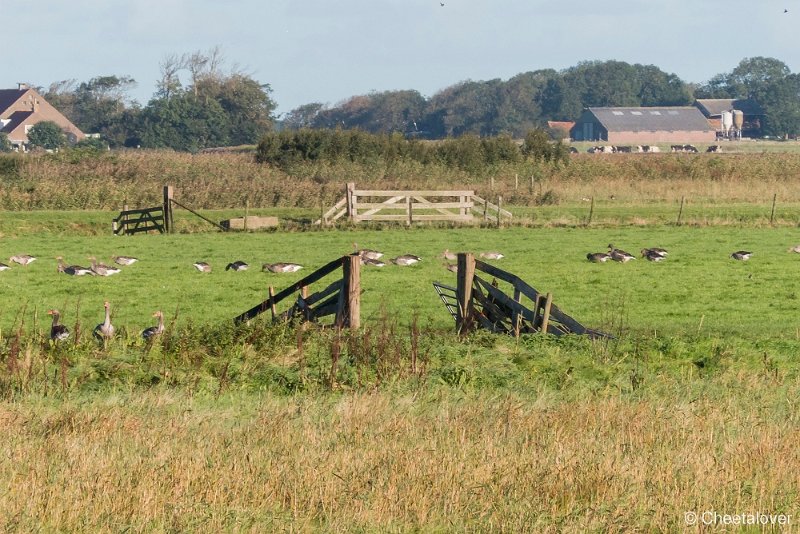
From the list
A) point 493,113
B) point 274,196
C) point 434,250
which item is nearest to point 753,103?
point 493,113

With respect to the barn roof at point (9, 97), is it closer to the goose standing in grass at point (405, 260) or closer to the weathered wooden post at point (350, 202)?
the weathered wooden post at point (350, 202)

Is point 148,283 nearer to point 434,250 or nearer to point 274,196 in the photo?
point 434,250

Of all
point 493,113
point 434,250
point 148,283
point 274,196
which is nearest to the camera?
point 148,283

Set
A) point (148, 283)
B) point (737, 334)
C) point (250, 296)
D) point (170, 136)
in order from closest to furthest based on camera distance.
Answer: point (737, 334) < point (250, 296) < point (148, 283) < point (170, 136)

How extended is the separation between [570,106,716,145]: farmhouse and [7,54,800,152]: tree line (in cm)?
1048

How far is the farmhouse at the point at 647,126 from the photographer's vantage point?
148 metres

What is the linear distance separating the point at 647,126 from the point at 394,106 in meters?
43.8

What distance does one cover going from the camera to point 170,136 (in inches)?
4429

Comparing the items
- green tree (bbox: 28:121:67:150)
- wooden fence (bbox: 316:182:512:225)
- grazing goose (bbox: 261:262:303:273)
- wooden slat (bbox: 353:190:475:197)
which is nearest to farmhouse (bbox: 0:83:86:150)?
green tree (bbox: 28:121:67:150)

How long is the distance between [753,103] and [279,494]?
174569 millimetres

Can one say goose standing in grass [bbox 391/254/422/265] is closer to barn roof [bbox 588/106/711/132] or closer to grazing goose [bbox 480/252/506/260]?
grazing goose [bbox 480/252/506/260]

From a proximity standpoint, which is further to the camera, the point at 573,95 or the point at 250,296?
the point at 573,95

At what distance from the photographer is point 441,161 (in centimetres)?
6069

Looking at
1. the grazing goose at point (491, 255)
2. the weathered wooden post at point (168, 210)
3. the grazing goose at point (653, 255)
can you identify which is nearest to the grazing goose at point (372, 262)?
the grazing goose at point (491, 255)
